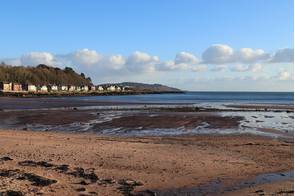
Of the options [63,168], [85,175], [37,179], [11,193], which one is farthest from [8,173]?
[85,175]

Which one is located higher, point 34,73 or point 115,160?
point 34,73

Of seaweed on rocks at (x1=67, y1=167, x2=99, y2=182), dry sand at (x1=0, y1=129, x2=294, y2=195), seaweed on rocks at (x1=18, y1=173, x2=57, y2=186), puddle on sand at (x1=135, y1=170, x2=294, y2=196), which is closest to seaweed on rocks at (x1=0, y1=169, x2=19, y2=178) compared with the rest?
dry sand at (x1=0, y1=129, x2=294, y2=195)

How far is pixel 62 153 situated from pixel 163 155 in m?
4.59

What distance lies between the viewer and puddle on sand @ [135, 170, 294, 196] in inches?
256

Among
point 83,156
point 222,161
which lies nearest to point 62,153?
point 83,156

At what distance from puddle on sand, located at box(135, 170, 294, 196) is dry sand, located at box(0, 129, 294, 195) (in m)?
0.24

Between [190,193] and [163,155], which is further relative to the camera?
[163,155]

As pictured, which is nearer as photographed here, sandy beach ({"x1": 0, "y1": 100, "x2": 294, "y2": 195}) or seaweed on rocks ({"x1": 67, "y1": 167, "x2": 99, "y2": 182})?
sandy beach ({"x1": 0, "y1": 100, "x2": 294, "y2": 195})

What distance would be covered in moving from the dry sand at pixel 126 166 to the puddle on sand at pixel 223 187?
9.6 inches

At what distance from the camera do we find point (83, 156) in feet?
30.9

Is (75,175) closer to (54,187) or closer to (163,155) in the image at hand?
(54,187)

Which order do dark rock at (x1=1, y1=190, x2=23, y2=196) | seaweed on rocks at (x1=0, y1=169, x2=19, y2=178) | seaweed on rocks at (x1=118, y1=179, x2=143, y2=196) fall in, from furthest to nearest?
seaweed on rocks at (x1=0, y1=169, x2=19, y2=178) → seaweed on rocks at (x1=118, y1=179, x2=143, y2=196) → dark rock at (x1=1, y1=190, x2=23, y2=196)

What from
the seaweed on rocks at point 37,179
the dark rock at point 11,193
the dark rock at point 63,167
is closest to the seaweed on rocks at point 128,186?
the seaweed on rocks at point 37,179

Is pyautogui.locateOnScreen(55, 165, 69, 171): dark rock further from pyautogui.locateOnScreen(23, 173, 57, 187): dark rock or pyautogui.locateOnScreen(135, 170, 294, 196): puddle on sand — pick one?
pyautogui.locateOnScreen(135, 170, 294, 196): puddle on sand
